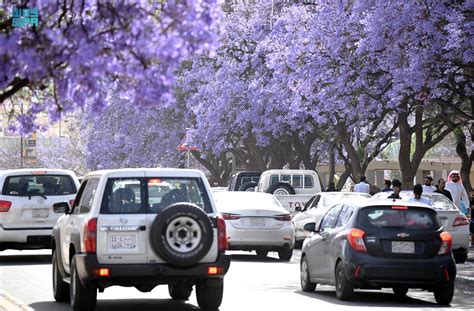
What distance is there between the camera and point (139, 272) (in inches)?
586

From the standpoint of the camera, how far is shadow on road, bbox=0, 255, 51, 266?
2545cm

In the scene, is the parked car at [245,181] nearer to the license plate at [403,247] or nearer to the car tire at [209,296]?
the license plate at [403,247]

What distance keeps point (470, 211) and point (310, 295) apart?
1253 cm

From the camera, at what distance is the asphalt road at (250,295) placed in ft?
55.1

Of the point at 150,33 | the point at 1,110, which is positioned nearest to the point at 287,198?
the point at 1,110

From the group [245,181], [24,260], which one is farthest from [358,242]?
[245,181]

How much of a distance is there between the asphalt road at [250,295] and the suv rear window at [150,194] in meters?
1.74

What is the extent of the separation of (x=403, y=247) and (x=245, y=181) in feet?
74.8

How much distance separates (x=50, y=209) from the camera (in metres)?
25.2

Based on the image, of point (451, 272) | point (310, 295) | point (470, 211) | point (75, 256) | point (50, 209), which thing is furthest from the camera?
point (470, 211)

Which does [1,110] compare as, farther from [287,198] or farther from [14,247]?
→ [287,198]

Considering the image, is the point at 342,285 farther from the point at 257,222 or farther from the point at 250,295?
the point at 257,222

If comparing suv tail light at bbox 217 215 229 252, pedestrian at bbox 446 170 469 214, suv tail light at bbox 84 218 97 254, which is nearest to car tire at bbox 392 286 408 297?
suv tail light at bbox 217 215 229 252

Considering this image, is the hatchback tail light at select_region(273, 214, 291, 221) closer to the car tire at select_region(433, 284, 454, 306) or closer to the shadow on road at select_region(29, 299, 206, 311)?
the shadow on road at select_region(29, 299, 206, 311)
